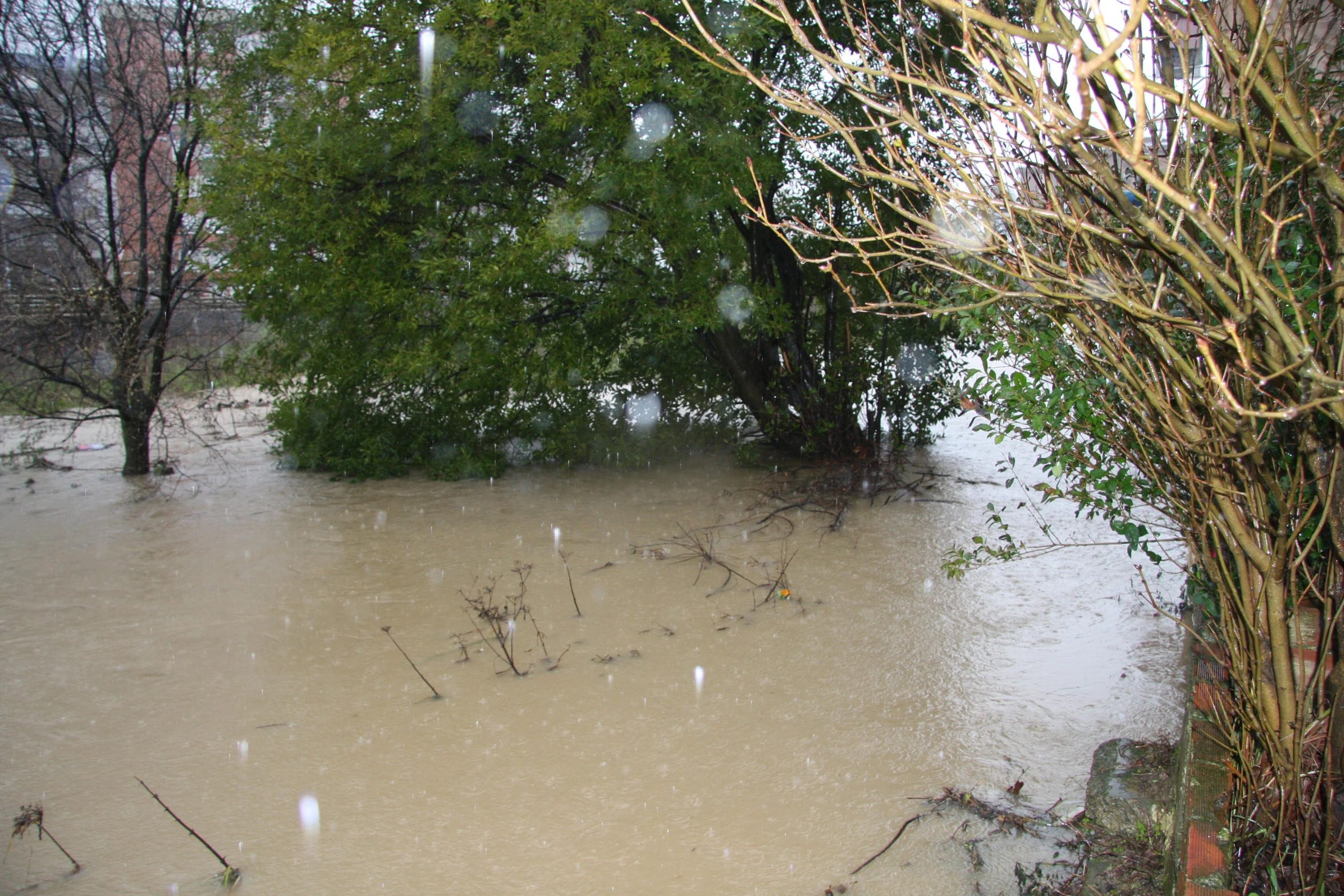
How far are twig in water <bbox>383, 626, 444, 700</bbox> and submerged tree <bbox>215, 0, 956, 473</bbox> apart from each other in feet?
9.55

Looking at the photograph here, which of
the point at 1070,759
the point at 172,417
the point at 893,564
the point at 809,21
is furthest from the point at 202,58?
the point at 1070,759

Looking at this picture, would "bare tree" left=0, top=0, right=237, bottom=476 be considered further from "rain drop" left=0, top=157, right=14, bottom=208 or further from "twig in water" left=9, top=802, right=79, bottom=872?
"twig in water" left=9, top=802, right=79, bottom=872

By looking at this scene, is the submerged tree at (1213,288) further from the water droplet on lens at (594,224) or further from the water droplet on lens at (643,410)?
the water droplet on lens at (643,410)

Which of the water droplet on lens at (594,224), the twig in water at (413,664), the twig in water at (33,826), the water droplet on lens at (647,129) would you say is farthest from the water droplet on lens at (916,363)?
the twig in water at (33,826)

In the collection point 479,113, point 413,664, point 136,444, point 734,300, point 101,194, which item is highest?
point 479,113

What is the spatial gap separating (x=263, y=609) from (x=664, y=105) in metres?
4.93

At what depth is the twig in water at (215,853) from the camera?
3622 mm

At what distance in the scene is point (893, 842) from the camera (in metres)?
3.74

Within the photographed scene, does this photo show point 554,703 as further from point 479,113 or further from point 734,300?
point 479,113

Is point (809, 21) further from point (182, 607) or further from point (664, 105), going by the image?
point (182, 607)

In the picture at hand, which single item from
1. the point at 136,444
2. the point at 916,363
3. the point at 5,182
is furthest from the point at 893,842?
the point at 5,182

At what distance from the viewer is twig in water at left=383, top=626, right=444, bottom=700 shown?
5.20 metres

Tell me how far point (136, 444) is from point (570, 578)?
639 centimetres

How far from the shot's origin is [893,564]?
7254mm
